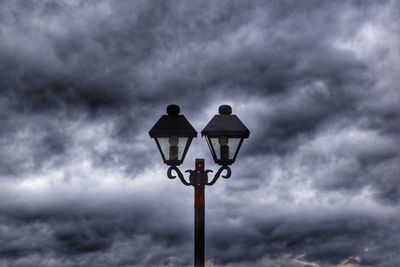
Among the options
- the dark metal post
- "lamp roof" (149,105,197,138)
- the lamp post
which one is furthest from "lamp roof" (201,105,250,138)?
the dark metal post

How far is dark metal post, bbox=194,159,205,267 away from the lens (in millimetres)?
8930

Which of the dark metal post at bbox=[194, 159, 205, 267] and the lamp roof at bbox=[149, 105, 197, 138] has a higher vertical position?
the lamp roof at bbox=[149, 105, 197, 138]

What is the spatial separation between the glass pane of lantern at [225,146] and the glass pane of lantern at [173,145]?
0.46 metres

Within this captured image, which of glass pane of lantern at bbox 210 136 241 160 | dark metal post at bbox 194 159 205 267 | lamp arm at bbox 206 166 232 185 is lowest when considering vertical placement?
dark metal post at bbox 194 159 205 267

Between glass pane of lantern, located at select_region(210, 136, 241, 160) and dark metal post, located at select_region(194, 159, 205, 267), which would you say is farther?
glass pane of lantern, located at select_region(210, 136, 241, 160)

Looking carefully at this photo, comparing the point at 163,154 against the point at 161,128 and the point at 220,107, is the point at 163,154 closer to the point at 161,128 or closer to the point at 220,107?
the point at 161,128

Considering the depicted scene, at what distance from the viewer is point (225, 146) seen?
9.54 m

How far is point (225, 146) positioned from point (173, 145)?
80cm

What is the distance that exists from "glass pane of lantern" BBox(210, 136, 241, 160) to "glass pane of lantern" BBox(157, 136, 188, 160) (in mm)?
464

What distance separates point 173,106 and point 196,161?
1066 mm

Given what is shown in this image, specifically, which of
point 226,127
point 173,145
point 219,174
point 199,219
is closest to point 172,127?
point 173,145

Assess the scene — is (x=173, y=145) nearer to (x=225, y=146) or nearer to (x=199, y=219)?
(x=225, y=146)

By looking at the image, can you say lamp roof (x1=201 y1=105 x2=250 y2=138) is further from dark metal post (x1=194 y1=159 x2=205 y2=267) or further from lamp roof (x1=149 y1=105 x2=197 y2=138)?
dark metal post (x1=194 y1=159 x2=205 y2=267)

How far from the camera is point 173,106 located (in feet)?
32.8
